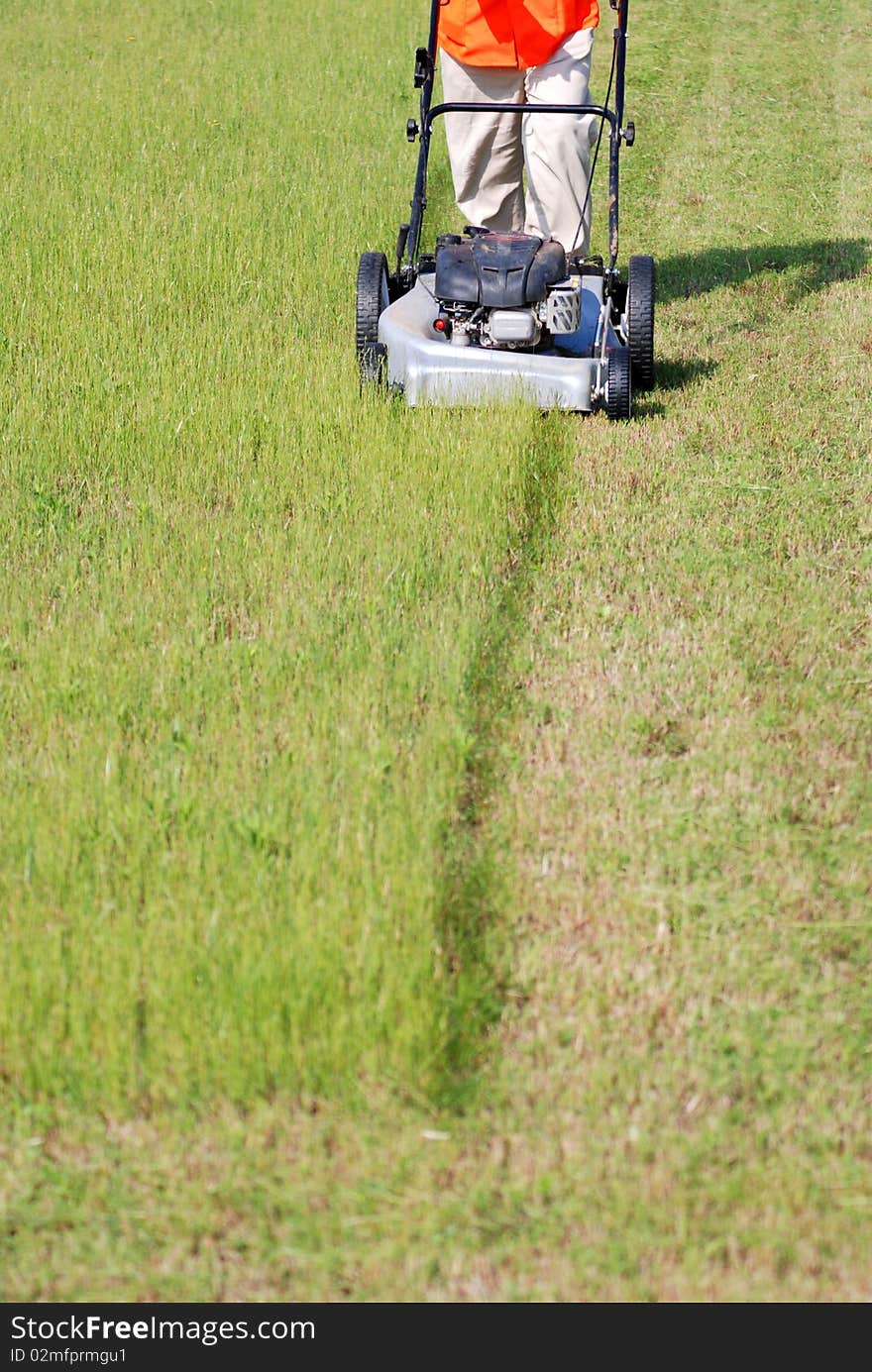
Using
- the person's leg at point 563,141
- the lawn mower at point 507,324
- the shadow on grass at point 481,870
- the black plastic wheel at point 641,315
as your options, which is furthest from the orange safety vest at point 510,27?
the shadow on grass at point 481,870

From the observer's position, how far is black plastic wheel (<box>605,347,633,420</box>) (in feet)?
17.3

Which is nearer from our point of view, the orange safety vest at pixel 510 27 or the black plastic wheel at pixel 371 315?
the black plastic wheel at pixel 371 315

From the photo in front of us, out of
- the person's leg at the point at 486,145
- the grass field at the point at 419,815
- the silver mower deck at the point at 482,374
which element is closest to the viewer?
the grass field at the point at 419,815

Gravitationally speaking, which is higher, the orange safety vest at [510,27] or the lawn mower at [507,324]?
the orange safety vest at [510,27]

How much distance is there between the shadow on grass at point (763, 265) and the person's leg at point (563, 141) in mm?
1073

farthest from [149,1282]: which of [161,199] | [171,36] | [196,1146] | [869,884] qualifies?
[171,36]

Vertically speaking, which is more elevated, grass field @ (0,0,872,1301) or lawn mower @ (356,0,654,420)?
lawn mower @ (356,0,654,420)

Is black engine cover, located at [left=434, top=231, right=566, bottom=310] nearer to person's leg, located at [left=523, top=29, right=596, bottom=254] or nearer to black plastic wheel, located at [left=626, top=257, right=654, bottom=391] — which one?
black plastic wheel, located at [left=626, top=257, right=654, bottom=391]

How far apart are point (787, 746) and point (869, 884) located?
1.64 feet

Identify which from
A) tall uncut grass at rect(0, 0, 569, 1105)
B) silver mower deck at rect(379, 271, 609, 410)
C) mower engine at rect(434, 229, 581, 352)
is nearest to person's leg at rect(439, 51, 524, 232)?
tall uncut grass at rect(0, 0, 569, 1105)

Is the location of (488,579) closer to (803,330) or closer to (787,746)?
(787,746)

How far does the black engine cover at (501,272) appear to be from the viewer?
5.20 m

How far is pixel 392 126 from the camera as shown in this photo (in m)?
9.72

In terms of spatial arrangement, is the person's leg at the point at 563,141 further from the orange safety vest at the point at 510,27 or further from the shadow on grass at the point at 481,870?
the shadow on grass at the point at 481,870
